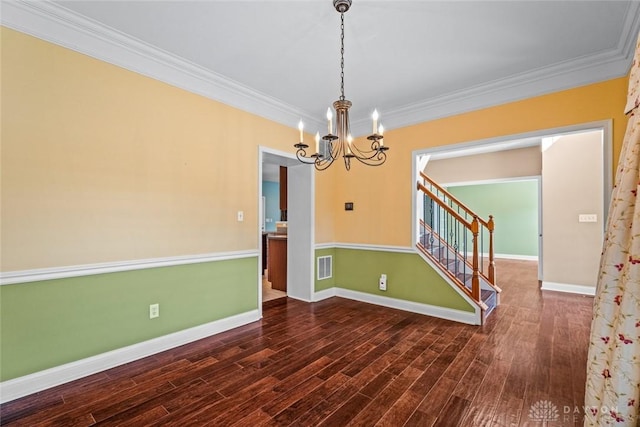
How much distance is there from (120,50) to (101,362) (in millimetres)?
2569

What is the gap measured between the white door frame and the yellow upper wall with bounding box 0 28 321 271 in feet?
3.98

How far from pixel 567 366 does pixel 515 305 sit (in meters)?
1.79

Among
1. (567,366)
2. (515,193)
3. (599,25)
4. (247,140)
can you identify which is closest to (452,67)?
(599,25)

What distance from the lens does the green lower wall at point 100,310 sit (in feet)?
6.43

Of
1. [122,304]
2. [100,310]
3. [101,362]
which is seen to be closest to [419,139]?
[122,304]

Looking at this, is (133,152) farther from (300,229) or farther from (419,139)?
(419,139)

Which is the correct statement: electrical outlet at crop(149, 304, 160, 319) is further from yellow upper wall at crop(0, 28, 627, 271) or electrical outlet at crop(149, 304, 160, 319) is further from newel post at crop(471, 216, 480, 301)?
newel post at crop(471, 216, 480, 301)

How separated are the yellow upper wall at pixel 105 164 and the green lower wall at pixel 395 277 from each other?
1.88 m

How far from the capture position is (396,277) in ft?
12.8

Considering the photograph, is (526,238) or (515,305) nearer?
(515,305)

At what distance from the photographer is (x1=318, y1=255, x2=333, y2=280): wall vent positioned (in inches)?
172

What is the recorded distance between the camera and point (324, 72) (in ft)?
9.38

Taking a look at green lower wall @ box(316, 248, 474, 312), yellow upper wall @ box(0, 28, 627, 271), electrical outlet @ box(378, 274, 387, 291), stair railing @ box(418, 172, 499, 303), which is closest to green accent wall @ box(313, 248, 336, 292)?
green lower wall @ box(316, 248, 474, 312)

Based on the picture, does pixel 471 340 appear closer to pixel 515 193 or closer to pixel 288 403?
pixel 288 403
